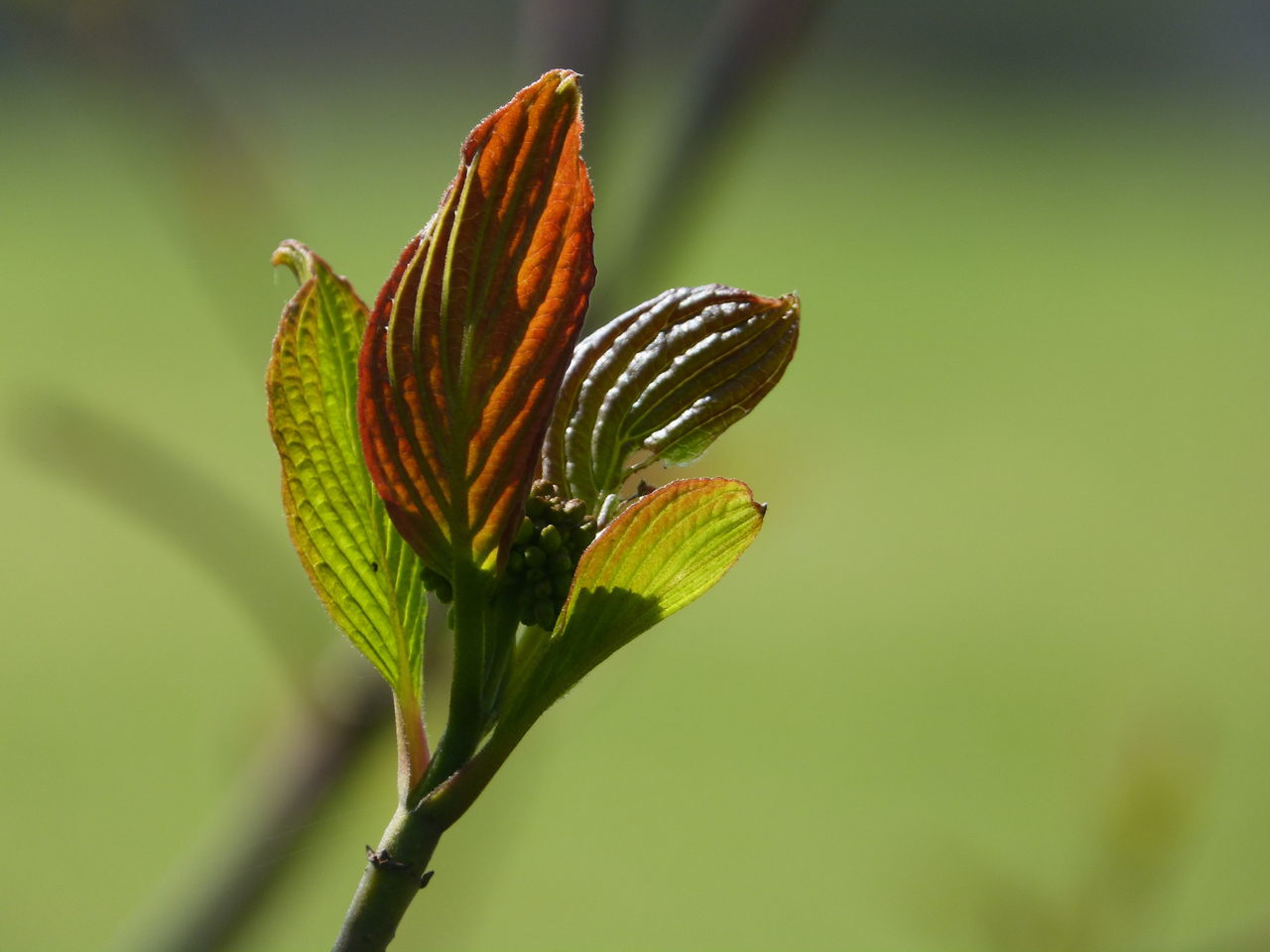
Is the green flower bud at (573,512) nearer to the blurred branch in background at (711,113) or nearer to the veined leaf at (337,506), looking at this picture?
the veined leaf at (337,506)

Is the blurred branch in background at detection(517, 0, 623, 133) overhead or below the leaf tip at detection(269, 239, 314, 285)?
overhead

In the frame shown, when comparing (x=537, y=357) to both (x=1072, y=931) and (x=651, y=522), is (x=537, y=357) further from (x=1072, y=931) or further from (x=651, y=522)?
(x=1072, y=931)

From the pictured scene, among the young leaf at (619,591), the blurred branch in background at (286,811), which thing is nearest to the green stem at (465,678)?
the young leaf at (619,591)

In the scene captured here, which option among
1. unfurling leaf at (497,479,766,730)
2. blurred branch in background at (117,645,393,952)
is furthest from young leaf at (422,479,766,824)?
blurred branch in background at (117,645,393,952)

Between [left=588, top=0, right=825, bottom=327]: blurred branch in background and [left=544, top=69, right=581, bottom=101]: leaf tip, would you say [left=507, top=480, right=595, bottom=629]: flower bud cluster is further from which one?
[left=588, top=0, right=825, bottom=327]: blurred branch in background

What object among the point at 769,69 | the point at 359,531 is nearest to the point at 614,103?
the point at 769,69

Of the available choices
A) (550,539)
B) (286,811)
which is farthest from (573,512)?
(286,811)
